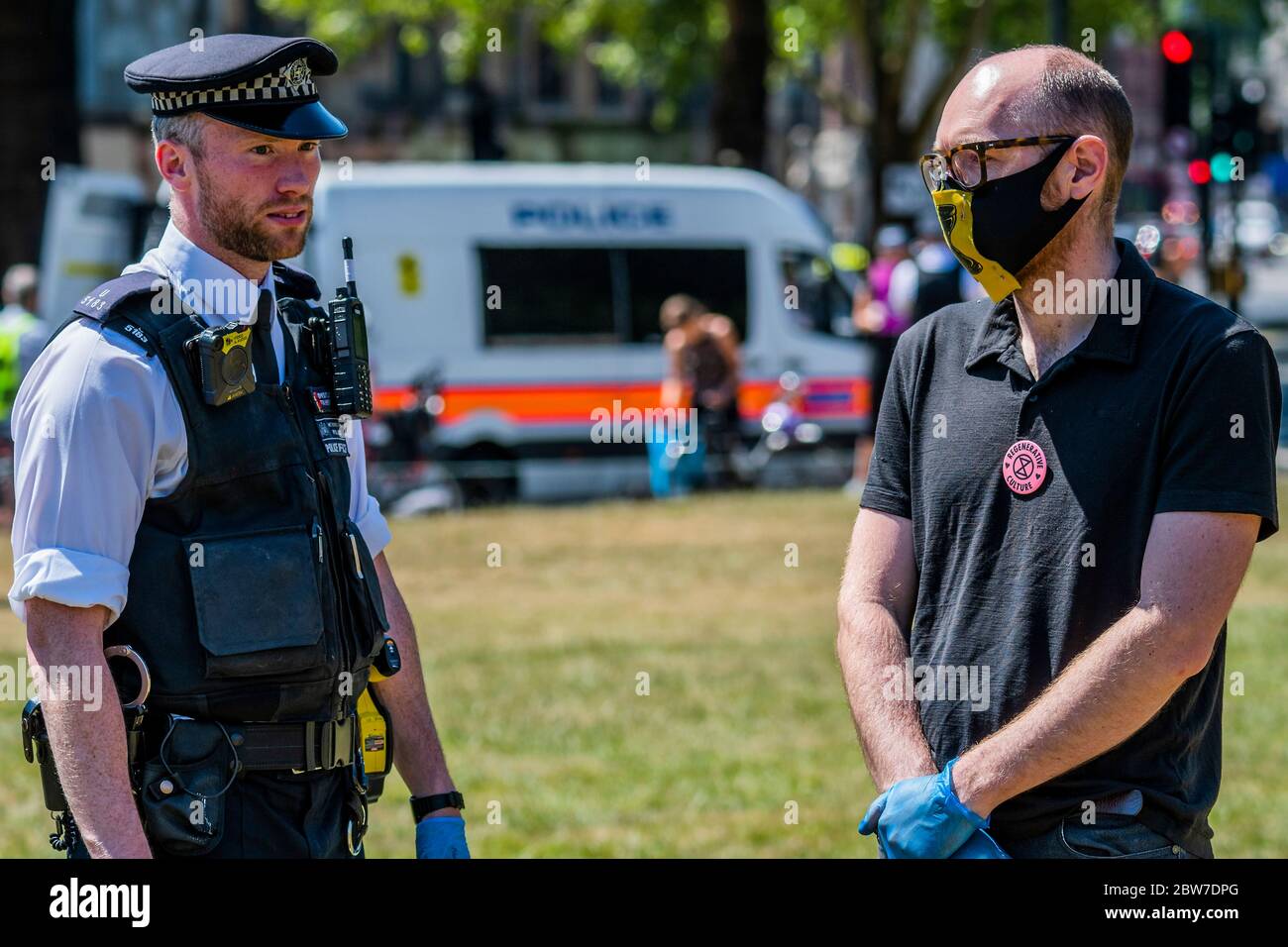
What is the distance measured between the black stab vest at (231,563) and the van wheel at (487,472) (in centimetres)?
1362

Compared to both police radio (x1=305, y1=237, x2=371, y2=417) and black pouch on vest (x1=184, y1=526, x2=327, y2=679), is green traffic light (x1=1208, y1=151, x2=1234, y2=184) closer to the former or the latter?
police radio (x1=305, y1=237, x2=371, y2=417)

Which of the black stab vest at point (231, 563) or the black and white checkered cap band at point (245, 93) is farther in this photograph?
the black and white checkered cap band at point (245, 93)

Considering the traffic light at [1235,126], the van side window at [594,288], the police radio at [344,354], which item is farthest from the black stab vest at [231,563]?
the van side window at [594,288]

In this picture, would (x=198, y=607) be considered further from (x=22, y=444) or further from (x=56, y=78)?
(x=56, y=78)

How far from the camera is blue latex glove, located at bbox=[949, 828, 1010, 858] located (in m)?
2.84

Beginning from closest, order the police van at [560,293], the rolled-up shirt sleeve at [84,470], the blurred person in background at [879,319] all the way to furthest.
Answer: the rolled-up shirt sleeve at [84,470]
the blurred person in background at [879,319]
the police van at [560,293]

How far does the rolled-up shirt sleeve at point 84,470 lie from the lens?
110 inches

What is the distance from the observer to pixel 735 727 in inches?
314

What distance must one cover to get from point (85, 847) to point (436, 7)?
92.1ft

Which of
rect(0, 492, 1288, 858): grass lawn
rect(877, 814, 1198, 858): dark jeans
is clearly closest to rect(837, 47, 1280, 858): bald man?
rect(877, 814, 1198, 858): dark jeans

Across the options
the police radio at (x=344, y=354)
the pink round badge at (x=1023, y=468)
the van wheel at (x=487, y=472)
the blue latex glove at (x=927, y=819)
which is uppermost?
the police radio at (x=344, y=354)

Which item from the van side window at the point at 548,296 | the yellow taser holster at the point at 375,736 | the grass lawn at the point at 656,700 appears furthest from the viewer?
the van side window at the point at 548,296

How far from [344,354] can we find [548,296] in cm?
1387

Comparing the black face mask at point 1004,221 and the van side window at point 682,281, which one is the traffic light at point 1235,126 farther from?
the black face mask at point 1004,221
